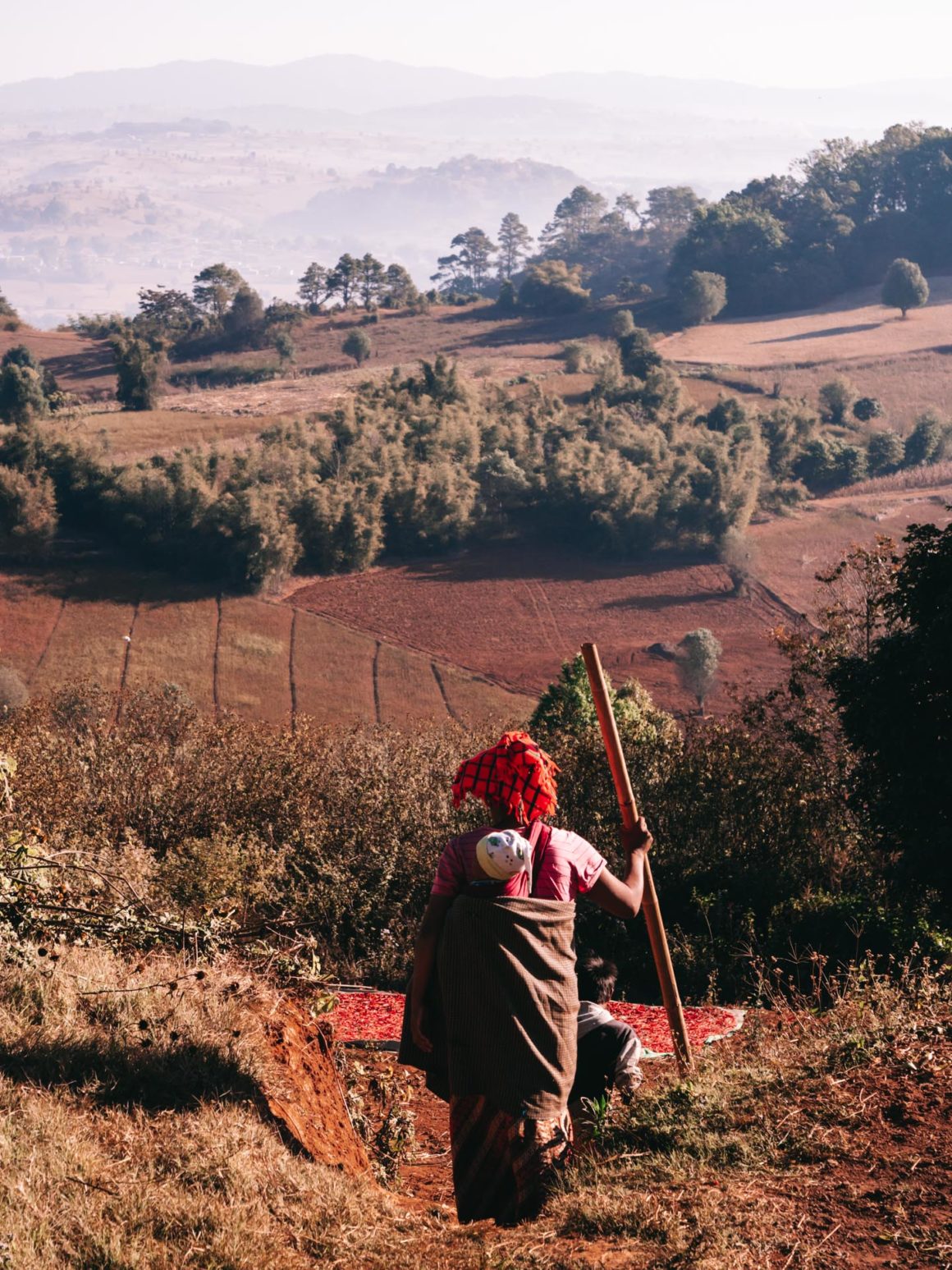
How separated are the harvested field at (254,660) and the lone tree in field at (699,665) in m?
14.9

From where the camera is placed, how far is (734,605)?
53.7 m

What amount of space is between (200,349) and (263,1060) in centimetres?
9513

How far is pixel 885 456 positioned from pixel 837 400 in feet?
23.2

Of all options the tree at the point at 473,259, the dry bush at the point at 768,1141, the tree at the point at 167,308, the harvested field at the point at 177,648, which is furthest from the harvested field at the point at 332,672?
the tree at the point at 473,259

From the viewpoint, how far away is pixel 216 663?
44156mm

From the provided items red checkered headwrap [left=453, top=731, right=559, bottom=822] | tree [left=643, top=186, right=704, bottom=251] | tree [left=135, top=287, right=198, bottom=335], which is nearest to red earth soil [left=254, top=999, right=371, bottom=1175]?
red checkered headwrap [left=453, top=731, right=559, bottom=822]

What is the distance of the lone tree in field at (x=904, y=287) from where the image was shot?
96.2m

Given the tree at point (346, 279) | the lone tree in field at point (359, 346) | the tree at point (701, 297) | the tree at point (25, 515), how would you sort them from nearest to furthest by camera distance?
the tree at point (25, 515) < the lone tree in field at point (359, 346) < the tree at point (701, 297) < the tree at point (346, 279)

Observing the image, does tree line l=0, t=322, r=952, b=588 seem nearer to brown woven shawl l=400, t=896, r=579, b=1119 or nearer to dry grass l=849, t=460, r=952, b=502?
dry grass l=849, t=460, r=952, b=502

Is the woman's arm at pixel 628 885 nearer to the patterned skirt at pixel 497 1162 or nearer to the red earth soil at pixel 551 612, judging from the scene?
the patterned skirt at pixel 497 1162

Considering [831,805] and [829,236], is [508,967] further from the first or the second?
[829,236]

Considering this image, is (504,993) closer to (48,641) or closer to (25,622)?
(48,641)

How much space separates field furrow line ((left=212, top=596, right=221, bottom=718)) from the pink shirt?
113 ft

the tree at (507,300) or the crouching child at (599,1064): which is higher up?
the tree at (507,300)
